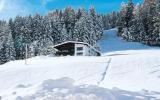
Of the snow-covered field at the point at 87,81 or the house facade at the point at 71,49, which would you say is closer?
the snow-covered field at the point at 87,81

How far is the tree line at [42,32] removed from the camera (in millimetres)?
98688

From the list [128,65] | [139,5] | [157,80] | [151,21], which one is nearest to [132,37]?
[151,21]

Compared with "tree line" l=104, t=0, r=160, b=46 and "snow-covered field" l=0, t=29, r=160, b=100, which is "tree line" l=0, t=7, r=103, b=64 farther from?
"snow-covered field" l=0, t=29, r=160, b=100

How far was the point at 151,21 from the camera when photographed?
103 meters

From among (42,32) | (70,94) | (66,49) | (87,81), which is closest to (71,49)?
(66,49)

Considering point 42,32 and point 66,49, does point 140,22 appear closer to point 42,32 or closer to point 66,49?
point 42,32

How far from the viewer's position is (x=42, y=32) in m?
110

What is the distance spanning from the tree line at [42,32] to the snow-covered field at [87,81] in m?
55.5

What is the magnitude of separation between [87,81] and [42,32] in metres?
83.3

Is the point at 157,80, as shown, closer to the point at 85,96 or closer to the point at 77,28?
the point at 85,96

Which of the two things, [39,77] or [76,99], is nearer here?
[76,99]

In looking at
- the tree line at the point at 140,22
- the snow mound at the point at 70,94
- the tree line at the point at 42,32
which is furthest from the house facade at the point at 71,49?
the snow mound at the point at 70,94

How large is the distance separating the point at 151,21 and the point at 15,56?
42458 millimetres

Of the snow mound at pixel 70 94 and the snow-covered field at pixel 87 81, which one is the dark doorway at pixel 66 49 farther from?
the snow mound at pixel 70 94
